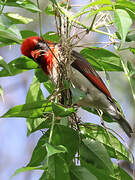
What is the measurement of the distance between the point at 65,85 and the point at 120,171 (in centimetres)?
41

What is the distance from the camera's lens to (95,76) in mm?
2150

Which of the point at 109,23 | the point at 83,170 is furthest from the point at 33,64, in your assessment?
the point at 83,170

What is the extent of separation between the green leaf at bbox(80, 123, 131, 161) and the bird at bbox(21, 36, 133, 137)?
12.2 inches

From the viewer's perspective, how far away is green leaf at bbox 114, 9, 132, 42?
1.12 m

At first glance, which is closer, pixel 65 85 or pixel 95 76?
pixel 65 85

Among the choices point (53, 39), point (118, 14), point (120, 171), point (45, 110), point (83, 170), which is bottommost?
A: point (120, 171)

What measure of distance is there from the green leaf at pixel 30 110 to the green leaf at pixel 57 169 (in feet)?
0.84

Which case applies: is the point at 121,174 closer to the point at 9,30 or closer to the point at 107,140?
the point at 107,140

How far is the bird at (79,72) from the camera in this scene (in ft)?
6.09

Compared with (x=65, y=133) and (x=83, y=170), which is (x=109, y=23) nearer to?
(x=65, y=133)

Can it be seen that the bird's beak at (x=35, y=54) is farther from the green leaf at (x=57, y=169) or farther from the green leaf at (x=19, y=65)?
the green leaf at (x=57, y=169)

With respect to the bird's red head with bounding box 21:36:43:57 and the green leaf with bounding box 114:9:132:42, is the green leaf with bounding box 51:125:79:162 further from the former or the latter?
the bird's red head with bounding box 21:36:43:57

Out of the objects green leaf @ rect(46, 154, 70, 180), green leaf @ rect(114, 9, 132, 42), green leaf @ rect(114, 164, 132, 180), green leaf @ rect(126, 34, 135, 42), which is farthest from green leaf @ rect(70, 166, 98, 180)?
green leaf @ rect(126, 34, 135, 42)

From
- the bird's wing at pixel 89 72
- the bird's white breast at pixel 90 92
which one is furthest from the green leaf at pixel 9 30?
the bird's white breast at pixel 90 92
